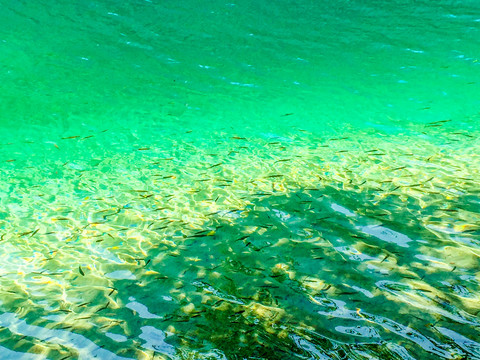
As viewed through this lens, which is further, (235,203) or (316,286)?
(235,203)

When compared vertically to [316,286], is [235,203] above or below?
below

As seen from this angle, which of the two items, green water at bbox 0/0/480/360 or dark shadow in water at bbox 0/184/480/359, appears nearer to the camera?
dark shadow in water at bbox 0/184/480/359

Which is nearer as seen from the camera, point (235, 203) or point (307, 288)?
point (307, 288)

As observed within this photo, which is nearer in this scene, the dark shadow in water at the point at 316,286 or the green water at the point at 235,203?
the dark shadow in water at the point at 316,286

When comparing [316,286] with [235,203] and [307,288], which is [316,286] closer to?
[307,288]

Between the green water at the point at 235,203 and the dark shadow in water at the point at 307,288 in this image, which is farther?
the green water at the point at 235,203

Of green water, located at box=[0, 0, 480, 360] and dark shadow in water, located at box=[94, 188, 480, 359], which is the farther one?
green water, located at box=[0, 0, 480, 360]

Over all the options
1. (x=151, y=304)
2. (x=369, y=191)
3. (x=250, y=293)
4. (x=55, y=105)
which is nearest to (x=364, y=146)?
(x=369, y=191)

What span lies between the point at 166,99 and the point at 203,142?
3.23 metres

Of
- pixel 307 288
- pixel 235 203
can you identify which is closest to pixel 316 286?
pixel 307 288

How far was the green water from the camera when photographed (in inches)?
152

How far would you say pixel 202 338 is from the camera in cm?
376

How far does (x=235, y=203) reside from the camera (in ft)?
20.3

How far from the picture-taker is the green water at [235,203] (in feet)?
12.7
